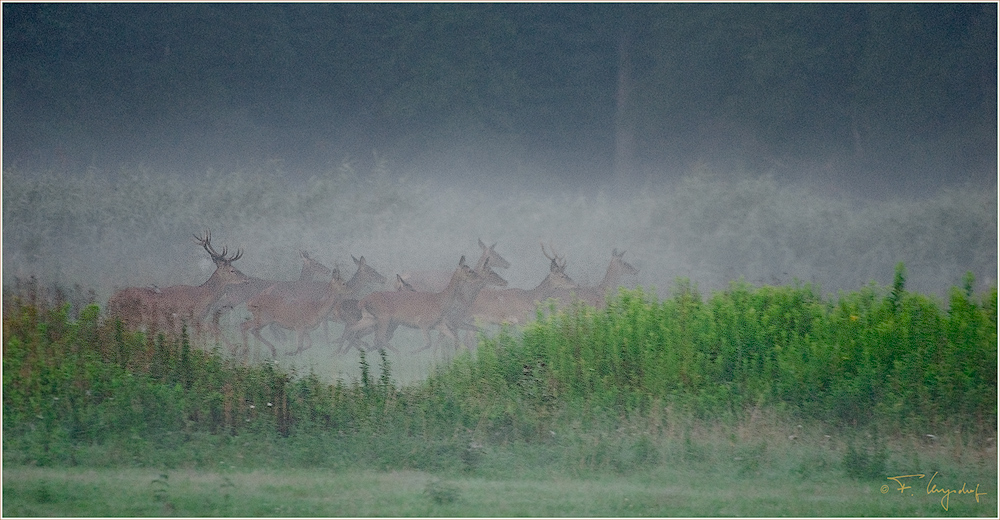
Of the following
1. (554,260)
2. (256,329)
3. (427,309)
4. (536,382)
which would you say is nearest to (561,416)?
(536,382)

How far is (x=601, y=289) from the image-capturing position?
8.00m

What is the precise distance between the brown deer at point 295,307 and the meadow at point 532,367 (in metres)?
0.20

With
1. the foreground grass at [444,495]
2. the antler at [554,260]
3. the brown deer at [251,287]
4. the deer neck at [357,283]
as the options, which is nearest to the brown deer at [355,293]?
the deer neck at [357,283]

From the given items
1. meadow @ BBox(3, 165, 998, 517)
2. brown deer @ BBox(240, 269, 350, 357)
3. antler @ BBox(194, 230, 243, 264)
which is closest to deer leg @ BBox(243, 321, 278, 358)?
brown deer @ BBox(240, 269, 350, 357)

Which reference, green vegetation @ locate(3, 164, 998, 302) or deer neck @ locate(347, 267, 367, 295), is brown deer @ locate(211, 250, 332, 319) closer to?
green vegetation @ locate(3, 164, 998, 302)

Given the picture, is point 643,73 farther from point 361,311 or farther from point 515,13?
point 361,311

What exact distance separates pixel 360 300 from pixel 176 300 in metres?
1.62

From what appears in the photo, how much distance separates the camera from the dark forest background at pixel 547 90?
805 centimetres

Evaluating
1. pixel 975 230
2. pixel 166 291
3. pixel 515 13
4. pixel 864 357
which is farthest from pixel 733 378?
pixel 166 291

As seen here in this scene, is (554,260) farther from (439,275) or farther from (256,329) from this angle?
(256,329)

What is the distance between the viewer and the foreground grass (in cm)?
665

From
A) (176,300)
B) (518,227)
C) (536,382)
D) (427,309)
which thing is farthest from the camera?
(518,227)
